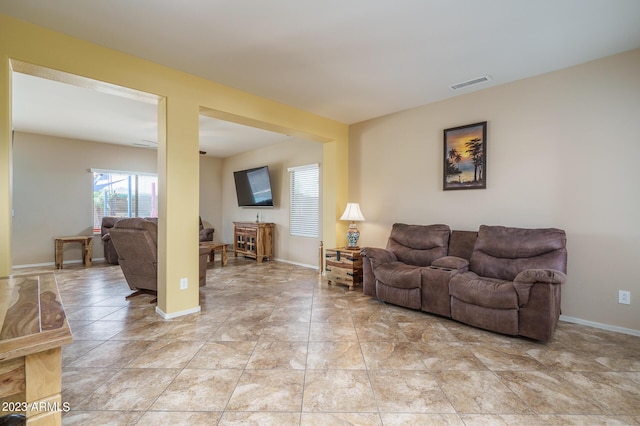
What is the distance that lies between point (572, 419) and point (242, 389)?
1.88 m

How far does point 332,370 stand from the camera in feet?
6.90

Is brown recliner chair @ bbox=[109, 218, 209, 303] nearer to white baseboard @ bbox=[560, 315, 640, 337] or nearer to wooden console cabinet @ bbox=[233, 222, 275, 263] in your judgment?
wooden console cabinet @ bbox=[233, 222, 275, 263]

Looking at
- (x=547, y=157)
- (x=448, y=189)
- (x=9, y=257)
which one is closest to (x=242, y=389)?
(x=9, y=257)

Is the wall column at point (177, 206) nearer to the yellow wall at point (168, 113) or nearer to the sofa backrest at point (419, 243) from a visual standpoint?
the yellow wall at point (168, 113)

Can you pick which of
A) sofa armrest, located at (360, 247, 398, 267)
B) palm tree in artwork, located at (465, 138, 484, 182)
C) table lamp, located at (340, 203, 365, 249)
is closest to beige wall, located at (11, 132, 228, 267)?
table lamp, located at (340, 203, 365, 249)

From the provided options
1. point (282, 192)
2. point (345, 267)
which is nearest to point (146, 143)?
point (282, 192)

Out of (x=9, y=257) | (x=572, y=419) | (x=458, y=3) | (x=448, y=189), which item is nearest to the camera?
(x=572, y=419)

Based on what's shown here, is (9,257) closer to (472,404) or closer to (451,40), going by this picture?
(472,404)

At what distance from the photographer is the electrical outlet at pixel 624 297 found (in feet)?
9.05

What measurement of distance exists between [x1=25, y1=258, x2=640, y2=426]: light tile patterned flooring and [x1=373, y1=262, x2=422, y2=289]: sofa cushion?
322 millimetres

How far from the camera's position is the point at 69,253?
6102 millimetres

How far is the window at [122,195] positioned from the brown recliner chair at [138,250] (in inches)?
147

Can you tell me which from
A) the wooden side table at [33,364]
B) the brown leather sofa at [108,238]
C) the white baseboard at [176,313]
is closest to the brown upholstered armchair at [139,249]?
the white baseboard at [176,313]

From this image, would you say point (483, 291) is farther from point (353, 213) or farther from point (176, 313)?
point (176, 313)
